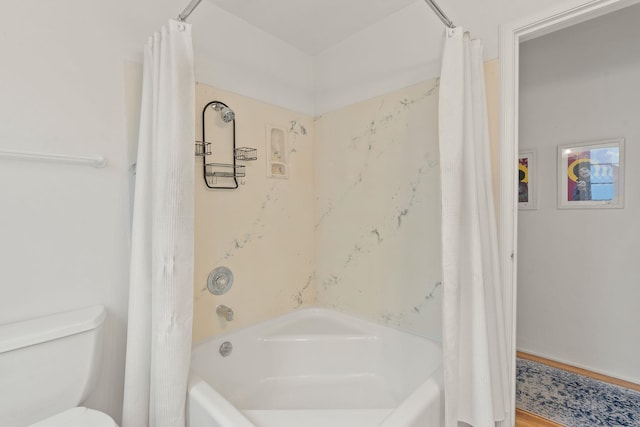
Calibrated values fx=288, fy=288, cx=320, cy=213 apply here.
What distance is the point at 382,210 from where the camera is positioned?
1.95m

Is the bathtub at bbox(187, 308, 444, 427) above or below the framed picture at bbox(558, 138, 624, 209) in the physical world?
below

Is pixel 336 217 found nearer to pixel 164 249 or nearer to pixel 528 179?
pixel 164 249

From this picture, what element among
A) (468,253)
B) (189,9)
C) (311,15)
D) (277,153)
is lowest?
(468,253)

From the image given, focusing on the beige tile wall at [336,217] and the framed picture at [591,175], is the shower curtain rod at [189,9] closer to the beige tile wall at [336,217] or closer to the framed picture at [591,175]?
the beige tile wall at [336,217]

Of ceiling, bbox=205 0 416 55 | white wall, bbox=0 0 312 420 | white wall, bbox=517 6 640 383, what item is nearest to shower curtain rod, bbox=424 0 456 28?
ceiling, bbox=205 0 416 55

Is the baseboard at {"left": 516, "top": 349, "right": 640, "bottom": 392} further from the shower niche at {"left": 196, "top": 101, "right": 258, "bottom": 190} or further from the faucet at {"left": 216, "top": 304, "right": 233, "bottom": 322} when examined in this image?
the shower niche at {"left": 196, "top": 101, "right": 258, "bottom": 190}

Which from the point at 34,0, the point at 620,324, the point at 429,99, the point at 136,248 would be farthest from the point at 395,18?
the point at 620,324

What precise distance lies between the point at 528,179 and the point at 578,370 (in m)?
1.64

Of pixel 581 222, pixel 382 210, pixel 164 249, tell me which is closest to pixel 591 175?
pixel 581 222

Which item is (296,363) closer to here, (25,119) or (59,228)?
(59,228)

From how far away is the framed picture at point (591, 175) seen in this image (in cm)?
223

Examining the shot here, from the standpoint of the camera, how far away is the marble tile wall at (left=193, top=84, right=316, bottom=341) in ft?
5.65

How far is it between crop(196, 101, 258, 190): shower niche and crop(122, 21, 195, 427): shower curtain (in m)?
0.43

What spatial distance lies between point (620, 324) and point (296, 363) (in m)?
2.51
